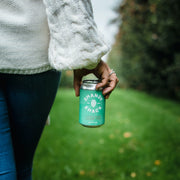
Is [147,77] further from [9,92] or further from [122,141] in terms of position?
[9,92]

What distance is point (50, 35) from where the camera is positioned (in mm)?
930

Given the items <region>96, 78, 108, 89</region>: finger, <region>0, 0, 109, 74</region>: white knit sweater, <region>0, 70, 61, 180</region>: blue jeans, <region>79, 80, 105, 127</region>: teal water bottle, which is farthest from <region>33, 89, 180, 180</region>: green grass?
<region>0, 0, 109, 74</region>: white knit sweater

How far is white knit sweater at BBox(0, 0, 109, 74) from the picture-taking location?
834 mm

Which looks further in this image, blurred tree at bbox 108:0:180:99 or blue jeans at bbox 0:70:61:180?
blurred tree at bbox 108:0:180:99

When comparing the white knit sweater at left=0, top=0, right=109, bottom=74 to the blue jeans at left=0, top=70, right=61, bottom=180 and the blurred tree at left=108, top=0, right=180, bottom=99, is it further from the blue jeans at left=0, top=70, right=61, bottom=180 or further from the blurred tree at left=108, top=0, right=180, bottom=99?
the blurred tree at left=108, top=0, right=180, bottom=99

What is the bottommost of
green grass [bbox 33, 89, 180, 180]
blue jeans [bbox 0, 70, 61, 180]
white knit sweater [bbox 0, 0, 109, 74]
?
green grass [bbox 33, 89, 180, 180]

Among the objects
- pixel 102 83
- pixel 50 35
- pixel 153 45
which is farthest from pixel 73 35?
pixel 153 45

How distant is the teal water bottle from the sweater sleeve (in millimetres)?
186

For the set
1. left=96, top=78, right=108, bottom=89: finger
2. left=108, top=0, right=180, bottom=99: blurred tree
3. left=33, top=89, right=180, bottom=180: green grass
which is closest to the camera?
left=96, top=78, right=108, bottom=89: finger

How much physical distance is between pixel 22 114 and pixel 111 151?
2250mm

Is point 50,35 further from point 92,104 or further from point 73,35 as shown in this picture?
point 92,104

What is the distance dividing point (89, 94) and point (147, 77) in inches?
304

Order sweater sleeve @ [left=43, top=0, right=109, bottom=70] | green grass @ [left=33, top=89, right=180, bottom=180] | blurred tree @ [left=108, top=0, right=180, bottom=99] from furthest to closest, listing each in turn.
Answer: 1. blurred tree @ [left=108, top=0, right=180, bottom=99]
2. green grass @ [left=33, top=89, right=180, bottom=180]
3. sweater sleeve @ [left=43, top=0, right=109, bottom=70]

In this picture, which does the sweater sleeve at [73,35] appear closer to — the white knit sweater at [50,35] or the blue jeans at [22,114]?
the white knit sweater at [50,35]
